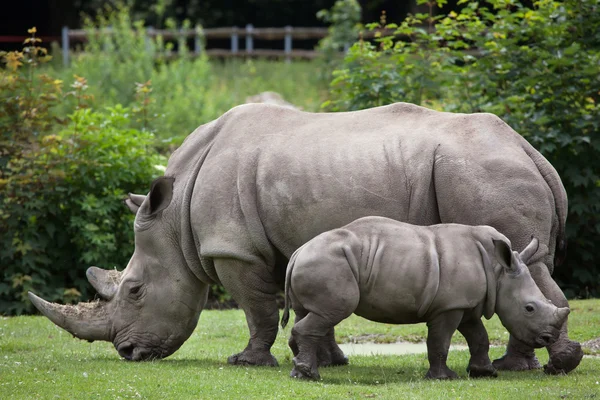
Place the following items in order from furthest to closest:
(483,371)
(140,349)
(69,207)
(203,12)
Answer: (203,12) → (69,207) → (140,349) → (483,371)

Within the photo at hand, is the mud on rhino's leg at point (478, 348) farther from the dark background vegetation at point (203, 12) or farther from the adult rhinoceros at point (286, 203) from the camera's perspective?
the dark background vegetation at point (203, 12)

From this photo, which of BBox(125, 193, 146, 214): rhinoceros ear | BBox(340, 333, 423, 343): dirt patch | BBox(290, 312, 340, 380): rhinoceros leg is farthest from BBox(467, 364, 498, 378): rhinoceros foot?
BBox(125, 193, 146, 214): rhinoceros ear

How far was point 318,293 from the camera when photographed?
759 centimetres

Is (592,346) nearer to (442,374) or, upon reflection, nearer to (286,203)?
(442,374)

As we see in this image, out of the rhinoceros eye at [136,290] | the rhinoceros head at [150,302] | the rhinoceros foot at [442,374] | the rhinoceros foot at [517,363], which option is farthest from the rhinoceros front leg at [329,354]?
the rhinoceros eye at [136,290]

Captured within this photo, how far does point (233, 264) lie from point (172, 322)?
0.93 m

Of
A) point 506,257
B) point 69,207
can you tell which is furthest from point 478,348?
point 69,207

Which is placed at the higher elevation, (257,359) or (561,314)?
(561,314)

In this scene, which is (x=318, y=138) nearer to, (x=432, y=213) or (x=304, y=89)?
(x=432, y=213)

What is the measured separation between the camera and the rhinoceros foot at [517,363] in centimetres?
841

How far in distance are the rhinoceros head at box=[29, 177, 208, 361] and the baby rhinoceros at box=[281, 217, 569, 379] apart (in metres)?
1.74

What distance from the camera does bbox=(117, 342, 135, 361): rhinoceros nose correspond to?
9.27 m

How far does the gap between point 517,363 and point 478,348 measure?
26.5 inches

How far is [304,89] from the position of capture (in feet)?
85.0
